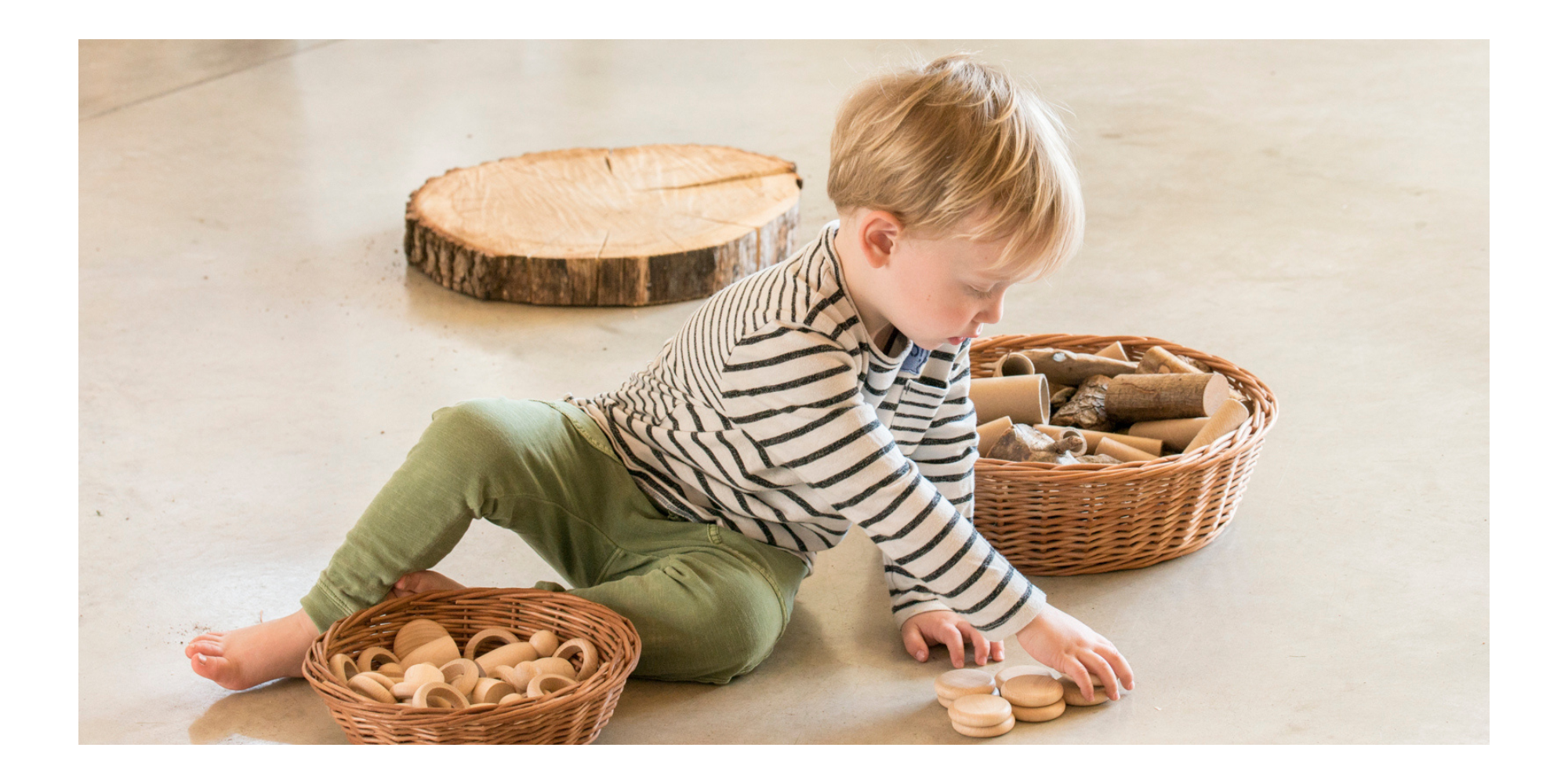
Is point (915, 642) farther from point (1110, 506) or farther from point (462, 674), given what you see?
point (462, 674)

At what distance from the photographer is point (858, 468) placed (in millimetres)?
1478

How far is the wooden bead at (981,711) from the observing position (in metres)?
1.46

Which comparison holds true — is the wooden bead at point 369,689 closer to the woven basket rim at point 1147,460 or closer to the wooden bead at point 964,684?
the wooden bead at point 964,684

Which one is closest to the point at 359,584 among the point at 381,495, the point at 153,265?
the point at 381,495

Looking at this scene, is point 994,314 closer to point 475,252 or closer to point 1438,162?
point 475,252

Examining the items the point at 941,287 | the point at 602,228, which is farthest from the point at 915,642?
the point at 602,228

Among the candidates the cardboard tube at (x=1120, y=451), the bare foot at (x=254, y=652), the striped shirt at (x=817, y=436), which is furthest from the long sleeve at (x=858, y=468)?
Answer: the bare foot at (x=254, y=652)

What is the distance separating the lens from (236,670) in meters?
1.54

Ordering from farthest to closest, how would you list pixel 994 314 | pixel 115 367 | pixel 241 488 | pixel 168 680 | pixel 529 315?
1. pixel 529 315
2. pixel 115 367
3. pixel 241 488
4. pixel 168 680
5. pixel 994 314

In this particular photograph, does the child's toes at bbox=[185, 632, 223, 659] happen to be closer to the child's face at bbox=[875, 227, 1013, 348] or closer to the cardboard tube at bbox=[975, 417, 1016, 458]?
the child's face at bbox=[875, 227, 1013, 348]

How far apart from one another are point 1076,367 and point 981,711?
85cm

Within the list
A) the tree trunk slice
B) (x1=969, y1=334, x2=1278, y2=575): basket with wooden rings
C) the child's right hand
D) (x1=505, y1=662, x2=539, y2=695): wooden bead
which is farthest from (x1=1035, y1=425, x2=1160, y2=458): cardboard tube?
the tree trunk slice

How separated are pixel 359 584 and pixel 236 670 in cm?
17

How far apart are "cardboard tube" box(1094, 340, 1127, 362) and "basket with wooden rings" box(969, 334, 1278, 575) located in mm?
333
